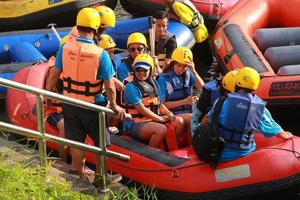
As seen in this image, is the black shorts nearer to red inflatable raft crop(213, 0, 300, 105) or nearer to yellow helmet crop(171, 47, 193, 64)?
yellow helmet crop(171, 47, 193, 64)

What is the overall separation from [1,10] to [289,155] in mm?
6305

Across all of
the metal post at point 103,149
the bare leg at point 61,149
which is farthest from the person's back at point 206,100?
the bare leg at point 61,149

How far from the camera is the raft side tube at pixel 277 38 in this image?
7.64 meters

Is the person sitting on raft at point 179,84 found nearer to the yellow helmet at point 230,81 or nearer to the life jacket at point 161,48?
the yellow helmet at point 230,81

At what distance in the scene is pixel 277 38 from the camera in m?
7.68

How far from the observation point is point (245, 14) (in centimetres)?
830

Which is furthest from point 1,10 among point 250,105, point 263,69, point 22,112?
point 250,105

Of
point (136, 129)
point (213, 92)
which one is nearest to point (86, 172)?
point (136, 129)

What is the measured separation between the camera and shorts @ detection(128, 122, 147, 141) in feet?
17.4

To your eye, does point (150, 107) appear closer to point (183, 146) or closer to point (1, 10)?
point (183, 146)

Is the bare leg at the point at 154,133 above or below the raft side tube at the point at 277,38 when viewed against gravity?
below

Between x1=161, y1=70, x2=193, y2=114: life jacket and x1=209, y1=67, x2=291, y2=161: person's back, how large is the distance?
0.91 m

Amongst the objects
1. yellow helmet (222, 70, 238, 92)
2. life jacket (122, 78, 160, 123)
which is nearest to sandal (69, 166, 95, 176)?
life jacket (122, 78, 160, 123)

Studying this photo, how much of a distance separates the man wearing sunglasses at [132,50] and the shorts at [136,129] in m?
0.72
